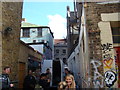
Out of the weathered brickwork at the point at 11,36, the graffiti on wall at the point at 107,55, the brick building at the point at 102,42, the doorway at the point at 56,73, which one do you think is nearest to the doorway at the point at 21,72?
the weathered brickwork at the point at 11,36

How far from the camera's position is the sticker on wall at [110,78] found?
4.29 m

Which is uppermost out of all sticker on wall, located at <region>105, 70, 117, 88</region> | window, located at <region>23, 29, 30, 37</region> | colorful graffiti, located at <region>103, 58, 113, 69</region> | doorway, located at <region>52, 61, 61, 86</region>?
window, located at <region>23, 29, 30, 37</region>

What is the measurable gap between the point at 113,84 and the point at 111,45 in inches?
49.8

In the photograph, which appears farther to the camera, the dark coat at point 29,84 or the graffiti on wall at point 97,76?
the dark coat at point 29,84

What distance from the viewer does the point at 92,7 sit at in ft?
16.1

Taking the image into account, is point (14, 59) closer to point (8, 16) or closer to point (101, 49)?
point (8, 16)

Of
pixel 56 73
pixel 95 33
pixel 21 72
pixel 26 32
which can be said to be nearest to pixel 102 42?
pixel 95 33

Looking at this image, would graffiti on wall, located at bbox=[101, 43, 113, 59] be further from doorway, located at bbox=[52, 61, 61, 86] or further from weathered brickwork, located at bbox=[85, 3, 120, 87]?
doorway, located at bbox=[52, 61, 61, 86]

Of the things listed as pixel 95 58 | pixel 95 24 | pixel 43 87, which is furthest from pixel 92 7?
pixel 43 87

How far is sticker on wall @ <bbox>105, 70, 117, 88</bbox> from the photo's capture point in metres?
4.29

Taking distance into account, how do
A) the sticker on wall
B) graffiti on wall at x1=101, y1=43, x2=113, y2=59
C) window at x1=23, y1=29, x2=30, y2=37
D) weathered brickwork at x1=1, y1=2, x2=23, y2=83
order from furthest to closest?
1. window at x1=23, y1=29, x2=30, y2=37
2. weathered brickwork at x1=1, y1=2, x2=23, y2=83
3. graffiti on wall at x1=101, y1=43, x2=113, y2=59
4. the sticker on wall

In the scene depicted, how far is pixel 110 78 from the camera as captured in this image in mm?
4316

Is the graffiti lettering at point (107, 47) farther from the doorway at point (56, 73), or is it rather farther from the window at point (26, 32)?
the window at point (26, 32)

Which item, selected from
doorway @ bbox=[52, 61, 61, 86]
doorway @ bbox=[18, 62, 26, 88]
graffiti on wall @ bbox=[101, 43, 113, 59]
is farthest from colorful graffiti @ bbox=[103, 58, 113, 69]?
doorway @ bbox=[52, 61, 61, 86]
